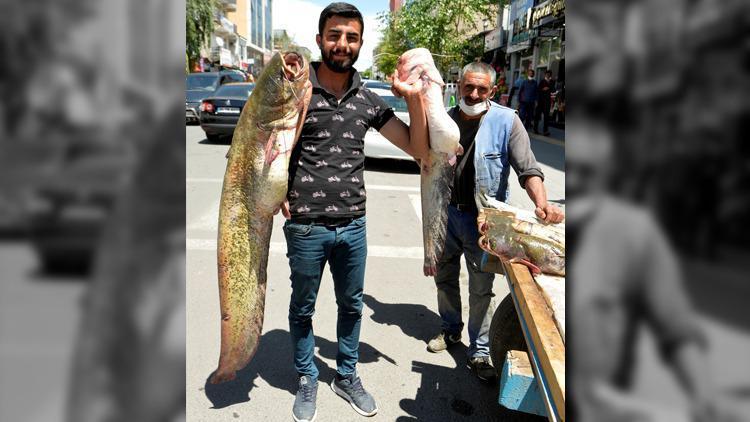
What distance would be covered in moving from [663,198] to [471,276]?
3.11 metres

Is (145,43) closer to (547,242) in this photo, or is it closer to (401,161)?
(547,242)

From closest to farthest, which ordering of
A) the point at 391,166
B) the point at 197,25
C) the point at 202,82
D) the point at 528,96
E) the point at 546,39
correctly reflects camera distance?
the point at 391,166 < the point at 528,96 < the point at 202,82 < the point at 546,39 < the point at 197,25

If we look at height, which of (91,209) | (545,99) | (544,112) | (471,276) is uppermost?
(545,99)

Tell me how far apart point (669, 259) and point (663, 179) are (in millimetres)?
74

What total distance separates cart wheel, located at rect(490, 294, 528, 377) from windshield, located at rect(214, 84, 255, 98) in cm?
1184

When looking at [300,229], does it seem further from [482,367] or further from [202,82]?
[202,82]

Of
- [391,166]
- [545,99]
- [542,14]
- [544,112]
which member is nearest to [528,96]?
[545,99]

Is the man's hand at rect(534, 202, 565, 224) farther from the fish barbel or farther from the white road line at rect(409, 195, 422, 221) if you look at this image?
the white road line at rect(409, 195, 422, 221)

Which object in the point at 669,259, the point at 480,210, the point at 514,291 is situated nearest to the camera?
the point at 669,259

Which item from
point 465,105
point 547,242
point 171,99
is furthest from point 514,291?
point 171,99

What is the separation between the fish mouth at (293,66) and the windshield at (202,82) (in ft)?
56.2

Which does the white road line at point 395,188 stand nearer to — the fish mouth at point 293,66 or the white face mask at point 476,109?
the white face mask at point 476,109

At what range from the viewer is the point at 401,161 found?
484 inches

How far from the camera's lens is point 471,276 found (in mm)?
3553
